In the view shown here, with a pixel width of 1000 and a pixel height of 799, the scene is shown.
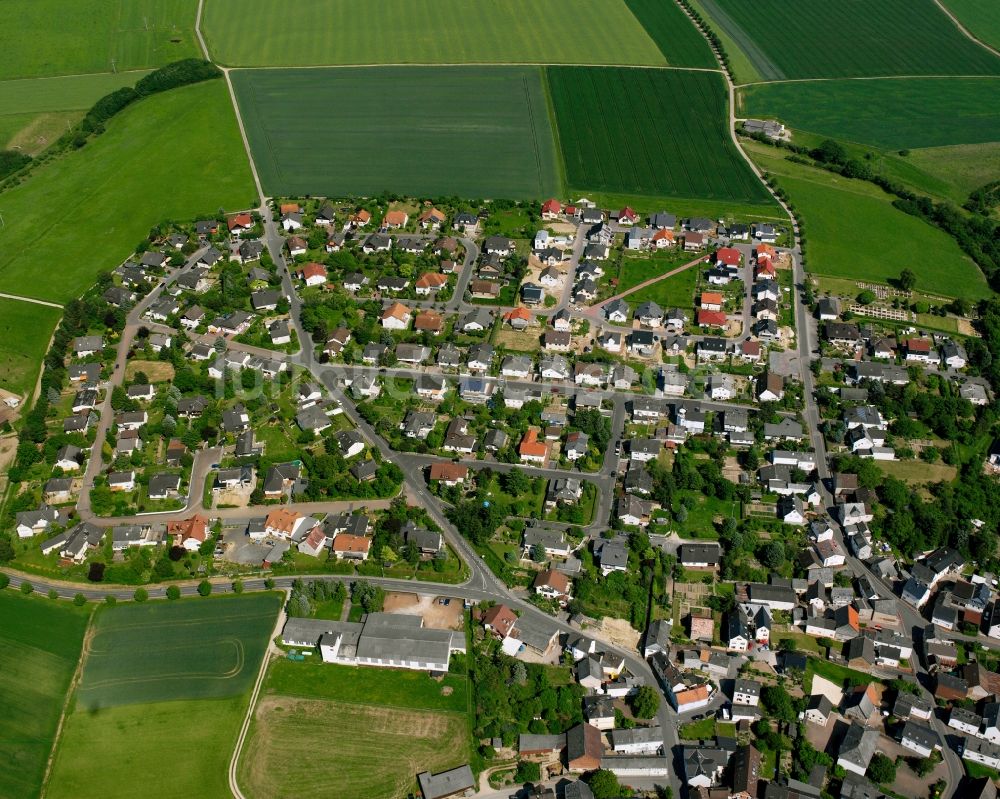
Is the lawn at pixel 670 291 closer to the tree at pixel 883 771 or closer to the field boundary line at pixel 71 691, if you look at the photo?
the tree at pixel 883 771

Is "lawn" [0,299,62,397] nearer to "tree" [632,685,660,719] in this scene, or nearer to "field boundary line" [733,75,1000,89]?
"tree" [632,685,660,719]

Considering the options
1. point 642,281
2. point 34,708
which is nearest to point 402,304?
point 642,281

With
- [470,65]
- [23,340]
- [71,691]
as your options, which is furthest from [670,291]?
[23,340]

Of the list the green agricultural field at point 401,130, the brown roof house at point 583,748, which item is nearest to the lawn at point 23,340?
the green agricultural field at point 401,130

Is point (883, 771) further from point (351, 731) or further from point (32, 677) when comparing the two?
point (32, 677)

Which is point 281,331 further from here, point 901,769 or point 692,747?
point 901,769
